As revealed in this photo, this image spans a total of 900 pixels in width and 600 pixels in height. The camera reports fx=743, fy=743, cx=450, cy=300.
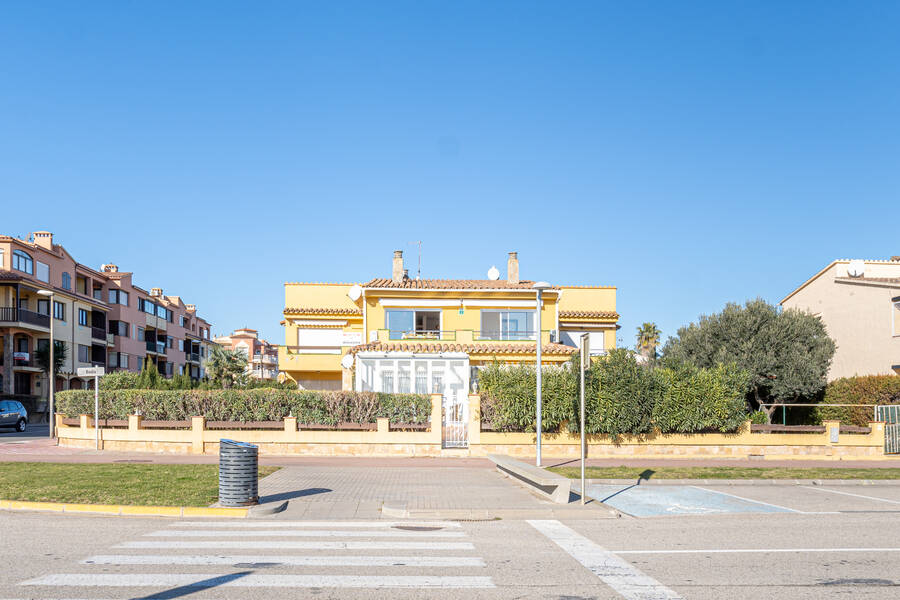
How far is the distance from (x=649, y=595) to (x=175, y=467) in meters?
14.4

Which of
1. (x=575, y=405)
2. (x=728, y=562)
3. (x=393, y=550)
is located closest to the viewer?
(x=728, y=562)

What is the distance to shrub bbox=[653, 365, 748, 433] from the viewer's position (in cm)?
A: 2284

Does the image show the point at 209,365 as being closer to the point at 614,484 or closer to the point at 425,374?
the point at 425,374

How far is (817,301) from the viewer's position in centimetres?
3862

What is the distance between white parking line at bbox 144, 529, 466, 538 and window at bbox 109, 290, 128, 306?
64575 mm

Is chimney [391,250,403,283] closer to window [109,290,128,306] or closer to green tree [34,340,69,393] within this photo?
green tree [34,340,69,393]

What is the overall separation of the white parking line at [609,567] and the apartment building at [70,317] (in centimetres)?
3439

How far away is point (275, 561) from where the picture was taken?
8.27 m

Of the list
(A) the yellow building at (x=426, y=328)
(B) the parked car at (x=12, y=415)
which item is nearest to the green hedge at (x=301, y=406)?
(A) the yellow building at (x=426, y=328)

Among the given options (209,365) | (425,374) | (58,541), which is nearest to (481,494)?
(58,541)

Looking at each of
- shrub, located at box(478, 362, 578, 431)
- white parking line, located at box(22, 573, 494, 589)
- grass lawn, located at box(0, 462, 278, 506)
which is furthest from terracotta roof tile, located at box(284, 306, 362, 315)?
white parking line, located at box(22, 573, 494, 589)

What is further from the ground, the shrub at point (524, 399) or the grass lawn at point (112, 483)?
the shrub at point (524, 399)

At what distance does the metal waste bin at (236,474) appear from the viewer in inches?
480

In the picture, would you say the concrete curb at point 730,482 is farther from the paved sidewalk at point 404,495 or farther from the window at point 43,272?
the window at point 43,272
